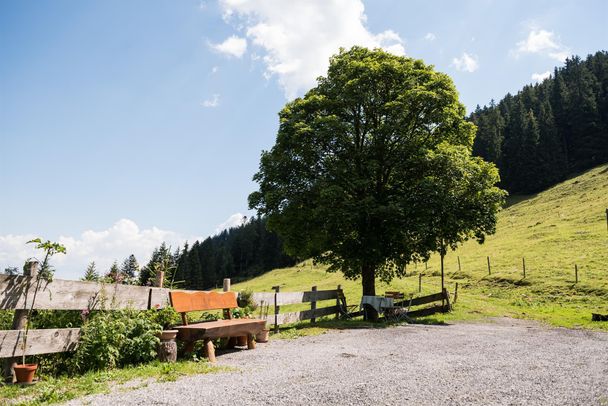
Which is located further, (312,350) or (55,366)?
(312,350)

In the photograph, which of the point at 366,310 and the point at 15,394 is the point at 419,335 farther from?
the point at 15,394

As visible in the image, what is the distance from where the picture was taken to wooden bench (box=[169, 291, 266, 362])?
29.6 ft

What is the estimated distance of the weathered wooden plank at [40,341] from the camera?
693 centimetres

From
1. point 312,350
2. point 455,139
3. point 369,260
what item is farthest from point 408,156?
point 312,350

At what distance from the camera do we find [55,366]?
7.70 metres

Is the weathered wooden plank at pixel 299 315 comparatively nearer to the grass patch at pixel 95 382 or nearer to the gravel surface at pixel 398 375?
the gravel surface at pixel 398 375

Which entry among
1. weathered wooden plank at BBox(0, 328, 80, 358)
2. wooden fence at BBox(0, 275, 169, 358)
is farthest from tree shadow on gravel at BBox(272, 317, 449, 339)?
weathered wooden plank at BBox(0, 328, 80, 358)

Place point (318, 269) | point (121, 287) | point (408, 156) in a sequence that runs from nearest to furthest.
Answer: point (121, 287) < point (408, 156) < point (318, 269)

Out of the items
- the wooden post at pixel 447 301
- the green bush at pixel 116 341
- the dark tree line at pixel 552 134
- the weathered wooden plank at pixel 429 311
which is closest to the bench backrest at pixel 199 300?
the green bush at pixel 116 341

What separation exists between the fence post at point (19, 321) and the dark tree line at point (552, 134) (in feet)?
325

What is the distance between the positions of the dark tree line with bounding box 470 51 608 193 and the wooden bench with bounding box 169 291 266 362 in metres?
94.4

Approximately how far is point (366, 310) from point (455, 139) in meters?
10.5

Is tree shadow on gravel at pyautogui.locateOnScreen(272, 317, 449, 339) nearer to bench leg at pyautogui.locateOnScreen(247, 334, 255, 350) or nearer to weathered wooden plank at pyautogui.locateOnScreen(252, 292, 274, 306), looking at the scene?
weathered wooden plank at pyautogui.locateOnScreen(252, 292, 274, 306)

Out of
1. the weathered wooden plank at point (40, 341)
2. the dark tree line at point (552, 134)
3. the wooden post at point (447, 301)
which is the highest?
the dark tree line at point (552, 134)
